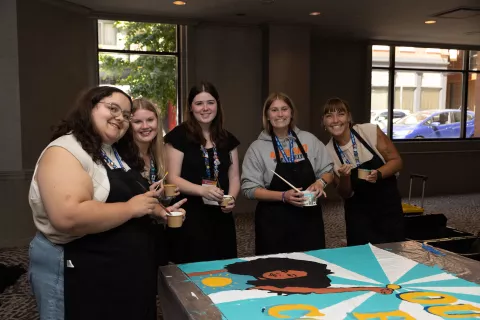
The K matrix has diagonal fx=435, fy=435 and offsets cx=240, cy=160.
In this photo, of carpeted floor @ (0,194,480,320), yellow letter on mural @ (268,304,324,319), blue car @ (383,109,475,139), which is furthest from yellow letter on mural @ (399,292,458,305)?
blue car @ (383,109,475,139)

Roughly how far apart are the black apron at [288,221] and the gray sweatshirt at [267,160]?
45 mm

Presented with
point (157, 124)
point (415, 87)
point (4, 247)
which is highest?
point (415, 87)

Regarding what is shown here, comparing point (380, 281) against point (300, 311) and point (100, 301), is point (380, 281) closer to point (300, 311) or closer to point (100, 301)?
point (300, 311)

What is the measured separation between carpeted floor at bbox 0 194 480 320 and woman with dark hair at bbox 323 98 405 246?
172 cm

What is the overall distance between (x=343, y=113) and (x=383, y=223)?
2.50 ft

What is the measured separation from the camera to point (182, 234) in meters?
2.42

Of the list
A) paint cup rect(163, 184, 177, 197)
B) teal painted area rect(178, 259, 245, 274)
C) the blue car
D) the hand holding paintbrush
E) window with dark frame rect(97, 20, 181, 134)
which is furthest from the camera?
the blue car

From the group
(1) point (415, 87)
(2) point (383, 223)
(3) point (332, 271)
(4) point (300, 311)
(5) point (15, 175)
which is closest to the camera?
(4) point (300, 311)

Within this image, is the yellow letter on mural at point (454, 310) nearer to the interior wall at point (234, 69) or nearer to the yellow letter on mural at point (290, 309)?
the yellow letter on mural at point (290, 309)

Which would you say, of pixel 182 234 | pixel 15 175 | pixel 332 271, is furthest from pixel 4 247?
pixel 332 271

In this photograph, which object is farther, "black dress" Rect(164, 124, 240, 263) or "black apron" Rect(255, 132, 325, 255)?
"black apron" Rect(255, 132, 325, 255)

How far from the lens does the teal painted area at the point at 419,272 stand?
1749 mm

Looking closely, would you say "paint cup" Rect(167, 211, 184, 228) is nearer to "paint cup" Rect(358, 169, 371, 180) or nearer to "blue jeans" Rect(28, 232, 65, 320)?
"blue jeans" Rect(28, 232, 65, 320)

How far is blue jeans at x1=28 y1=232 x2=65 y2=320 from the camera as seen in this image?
5.18 feet
